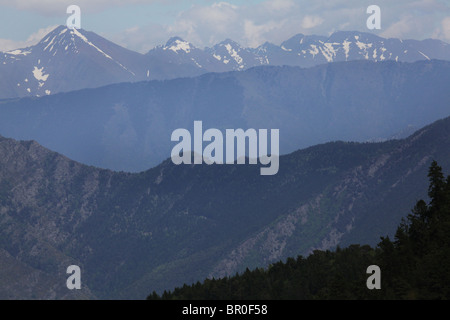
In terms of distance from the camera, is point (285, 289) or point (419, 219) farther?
point (285, 289)

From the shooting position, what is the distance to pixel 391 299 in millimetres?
119062
